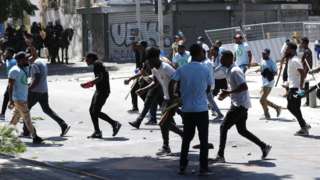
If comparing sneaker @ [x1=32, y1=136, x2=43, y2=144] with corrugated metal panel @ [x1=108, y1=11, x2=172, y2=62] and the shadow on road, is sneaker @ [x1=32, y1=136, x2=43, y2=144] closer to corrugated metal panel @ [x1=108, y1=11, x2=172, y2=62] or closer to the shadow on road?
the shadow on road

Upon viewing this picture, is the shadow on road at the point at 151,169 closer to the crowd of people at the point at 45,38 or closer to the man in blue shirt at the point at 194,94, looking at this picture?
the man in blue shirt at the point at 194,94

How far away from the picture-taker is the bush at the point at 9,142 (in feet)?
34.6

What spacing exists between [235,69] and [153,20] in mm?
30421

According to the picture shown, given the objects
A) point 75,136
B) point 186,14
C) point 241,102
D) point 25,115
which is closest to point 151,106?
point 75,136

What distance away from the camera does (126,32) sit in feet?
132

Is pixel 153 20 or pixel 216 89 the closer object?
pixel 216 89

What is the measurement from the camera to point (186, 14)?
134ft

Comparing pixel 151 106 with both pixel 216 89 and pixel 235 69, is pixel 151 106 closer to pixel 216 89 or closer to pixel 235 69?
pixel 216 89

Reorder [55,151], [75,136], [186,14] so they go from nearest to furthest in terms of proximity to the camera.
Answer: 1. [55,151]
2. [75,136]
3. [186,14]

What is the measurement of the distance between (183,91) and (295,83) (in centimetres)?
447

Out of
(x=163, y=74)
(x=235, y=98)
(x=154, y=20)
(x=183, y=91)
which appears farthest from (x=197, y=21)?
(x=183, y=91)

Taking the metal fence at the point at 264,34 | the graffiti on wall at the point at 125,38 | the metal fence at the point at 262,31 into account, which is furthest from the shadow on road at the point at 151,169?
the graffiti on wall at the point at 125,38

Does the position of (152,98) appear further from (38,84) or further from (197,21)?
(197,21)

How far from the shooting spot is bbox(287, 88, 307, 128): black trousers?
13578 millimetres
